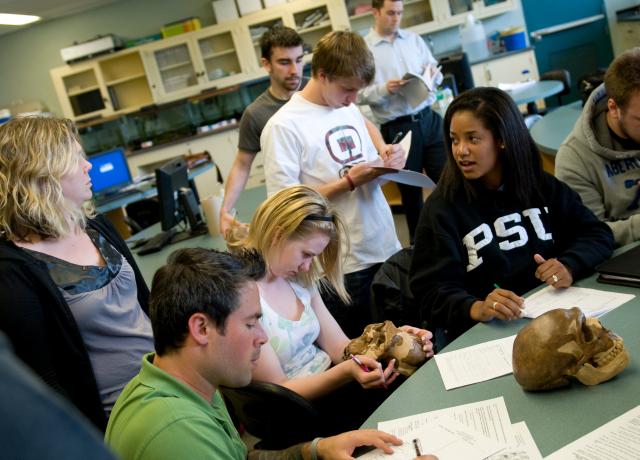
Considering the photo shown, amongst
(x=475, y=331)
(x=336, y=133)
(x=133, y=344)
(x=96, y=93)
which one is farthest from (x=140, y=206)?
(x=475, y=331)

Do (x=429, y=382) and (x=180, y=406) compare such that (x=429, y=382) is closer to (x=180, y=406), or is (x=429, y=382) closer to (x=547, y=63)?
(x=180, y=406)

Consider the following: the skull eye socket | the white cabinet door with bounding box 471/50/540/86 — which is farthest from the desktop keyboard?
the white cabinet door with bounding box 471/50/540/86

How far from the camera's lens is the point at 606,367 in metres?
1.14

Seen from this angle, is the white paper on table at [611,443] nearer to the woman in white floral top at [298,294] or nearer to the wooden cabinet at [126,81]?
the woman in white floral top at [298,294]

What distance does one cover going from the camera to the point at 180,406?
1040mm

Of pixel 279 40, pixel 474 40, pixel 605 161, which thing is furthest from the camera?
pixel 474 40

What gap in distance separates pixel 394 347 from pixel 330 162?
37.6 inches

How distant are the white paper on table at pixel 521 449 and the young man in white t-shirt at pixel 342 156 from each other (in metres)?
1.09

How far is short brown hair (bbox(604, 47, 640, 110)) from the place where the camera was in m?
1.85

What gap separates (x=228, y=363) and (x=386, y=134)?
2.94 metres

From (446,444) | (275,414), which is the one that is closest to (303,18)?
(275,414)

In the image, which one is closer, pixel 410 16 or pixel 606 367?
pixel 606 367

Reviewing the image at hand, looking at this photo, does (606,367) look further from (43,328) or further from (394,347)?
(43,328)

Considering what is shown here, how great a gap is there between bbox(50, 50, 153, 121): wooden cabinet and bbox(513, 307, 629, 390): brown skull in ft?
25.3
